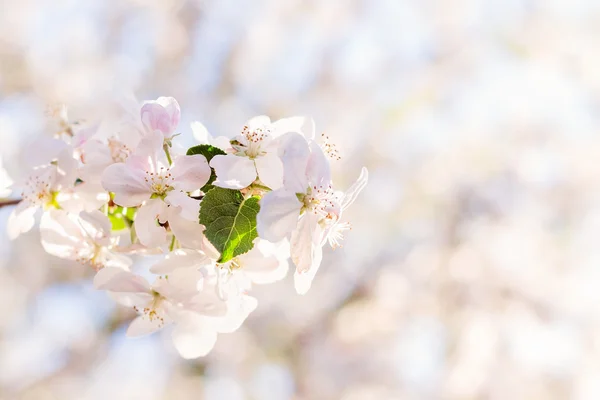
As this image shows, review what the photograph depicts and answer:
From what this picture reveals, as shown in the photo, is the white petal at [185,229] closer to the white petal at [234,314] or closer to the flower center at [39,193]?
the white petal at [234,314]

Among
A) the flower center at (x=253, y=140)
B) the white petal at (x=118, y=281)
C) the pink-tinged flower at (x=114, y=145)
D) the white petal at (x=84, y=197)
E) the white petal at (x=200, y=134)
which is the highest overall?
the flower center at (x=253, y=140)

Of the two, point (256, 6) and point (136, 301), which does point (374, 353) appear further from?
point (136, 301)

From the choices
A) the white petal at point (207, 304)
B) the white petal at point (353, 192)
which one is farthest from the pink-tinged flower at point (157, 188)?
the white petal at point (353, 192)

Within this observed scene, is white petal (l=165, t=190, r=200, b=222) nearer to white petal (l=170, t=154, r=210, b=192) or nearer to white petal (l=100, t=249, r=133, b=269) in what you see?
white petal (l=170, t=154, r=210, b=192)

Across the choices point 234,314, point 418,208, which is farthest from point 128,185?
point 418,208

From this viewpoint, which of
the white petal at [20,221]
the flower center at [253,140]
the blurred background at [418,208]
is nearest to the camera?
the flower center at [253,140]

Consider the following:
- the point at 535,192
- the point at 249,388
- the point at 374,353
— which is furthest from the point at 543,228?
the point at 249,388
